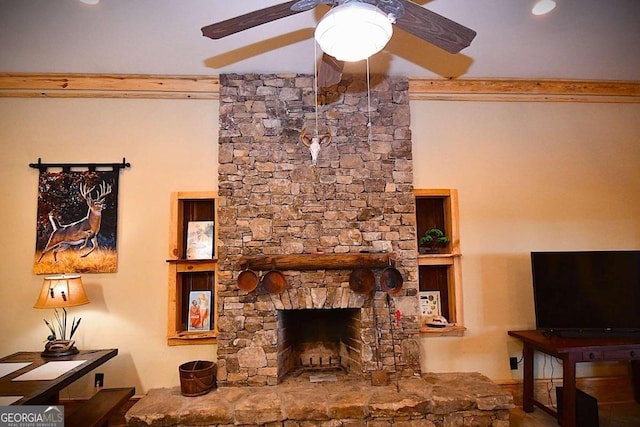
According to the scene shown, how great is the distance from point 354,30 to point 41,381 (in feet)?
9.69

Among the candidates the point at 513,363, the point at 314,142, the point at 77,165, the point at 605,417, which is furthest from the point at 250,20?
the point at 605,417

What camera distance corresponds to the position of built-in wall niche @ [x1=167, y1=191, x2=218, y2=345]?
3.56 meters

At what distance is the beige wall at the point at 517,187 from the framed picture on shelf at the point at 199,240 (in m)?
2.14

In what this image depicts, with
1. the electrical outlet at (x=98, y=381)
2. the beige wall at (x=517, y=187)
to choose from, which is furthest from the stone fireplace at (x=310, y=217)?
the electrical outlet at (x=98, y=381)

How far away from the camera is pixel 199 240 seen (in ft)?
12.2

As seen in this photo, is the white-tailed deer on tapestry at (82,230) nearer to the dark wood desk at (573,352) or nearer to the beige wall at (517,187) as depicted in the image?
the beige wall at (517,187)

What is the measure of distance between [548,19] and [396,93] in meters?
1.35

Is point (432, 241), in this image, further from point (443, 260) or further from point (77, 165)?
point (77, 165)

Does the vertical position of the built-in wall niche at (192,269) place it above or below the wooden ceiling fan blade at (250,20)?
below

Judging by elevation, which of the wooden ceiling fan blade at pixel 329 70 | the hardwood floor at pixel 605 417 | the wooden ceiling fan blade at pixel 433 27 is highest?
the wooden ceiling fan blade at pixel 329 70

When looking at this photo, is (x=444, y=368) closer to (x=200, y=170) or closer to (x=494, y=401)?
(x=494, y=401)

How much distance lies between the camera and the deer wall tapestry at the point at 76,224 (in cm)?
354

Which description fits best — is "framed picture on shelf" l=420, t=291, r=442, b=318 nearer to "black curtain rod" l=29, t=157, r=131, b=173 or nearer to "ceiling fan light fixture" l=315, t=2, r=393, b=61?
"ceiling fan light fixture" l=315, t=2, r=393, b=61

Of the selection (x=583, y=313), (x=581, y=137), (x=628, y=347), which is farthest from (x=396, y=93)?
(x=628, y=347)
